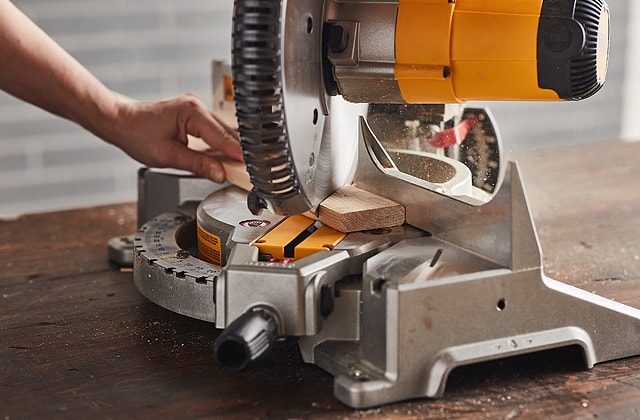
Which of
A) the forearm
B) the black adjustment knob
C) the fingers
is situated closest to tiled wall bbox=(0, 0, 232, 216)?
the forearm

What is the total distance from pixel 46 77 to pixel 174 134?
0.22 m

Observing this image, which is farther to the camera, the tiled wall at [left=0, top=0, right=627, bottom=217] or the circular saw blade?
the tiled wall at [left=0, top=0, right=627, bottom=217]

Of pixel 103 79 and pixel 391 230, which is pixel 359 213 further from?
pixel 103 79

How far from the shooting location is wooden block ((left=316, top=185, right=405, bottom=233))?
1043mm

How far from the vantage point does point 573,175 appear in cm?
169

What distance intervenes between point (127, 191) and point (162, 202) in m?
1.79

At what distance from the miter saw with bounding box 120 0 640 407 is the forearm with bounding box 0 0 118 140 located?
1.50 ft

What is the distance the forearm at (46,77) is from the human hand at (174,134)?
→ 0.04 m

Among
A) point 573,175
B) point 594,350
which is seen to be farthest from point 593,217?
point 594,350

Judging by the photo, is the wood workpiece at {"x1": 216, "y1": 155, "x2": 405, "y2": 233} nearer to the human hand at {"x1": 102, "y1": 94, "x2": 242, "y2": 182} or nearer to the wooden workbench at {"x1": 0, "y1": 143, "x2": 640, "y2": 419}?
the wooden workbench at {"x1": 0, "y1": 143, "x2": 640, "y2": 419}

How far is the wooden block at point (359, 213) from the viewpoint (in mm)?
1043

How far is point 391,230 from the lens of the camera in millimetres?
1061

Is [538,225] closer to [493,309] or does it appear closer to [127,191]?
[493,309]

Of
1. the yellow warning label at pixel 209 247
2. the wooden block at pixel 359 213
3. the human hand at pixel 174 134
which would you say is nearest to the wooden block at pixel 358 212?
the wooden block at pixel 359 213
